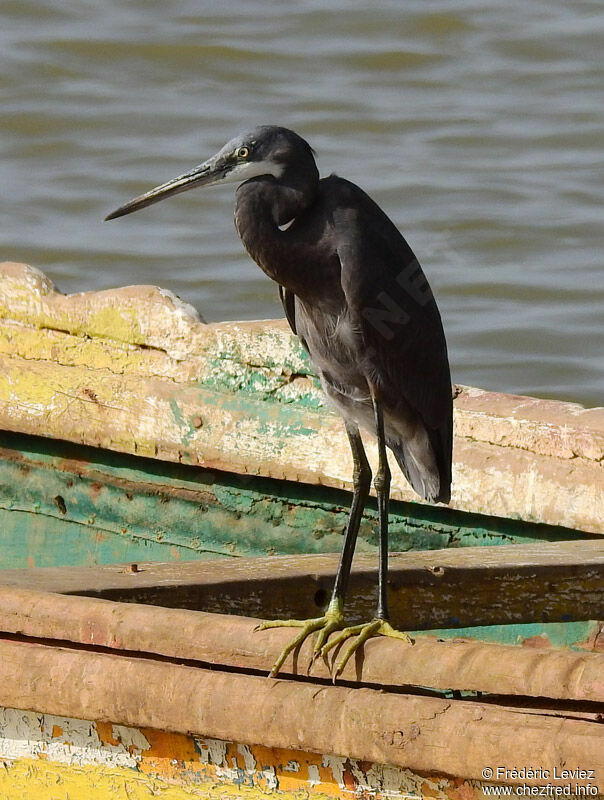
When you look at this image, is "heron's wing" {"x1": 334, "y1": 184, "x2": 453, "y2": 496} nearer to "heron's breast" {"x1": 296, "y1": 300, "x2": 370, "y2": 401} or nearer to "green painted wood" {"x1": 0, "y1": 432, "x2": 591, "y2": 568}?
"heron's breast" {"x1": 296, "y1": 300, "x2": 370, "y2": 401}

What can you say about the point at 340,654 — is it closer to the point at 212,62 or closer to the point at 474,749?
the point at 474,749

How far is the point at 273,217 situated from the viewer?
8.71 ft

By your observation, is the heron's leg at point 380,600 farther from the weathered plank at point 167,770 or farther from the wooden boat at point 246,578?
the weathered plank at point 167,770

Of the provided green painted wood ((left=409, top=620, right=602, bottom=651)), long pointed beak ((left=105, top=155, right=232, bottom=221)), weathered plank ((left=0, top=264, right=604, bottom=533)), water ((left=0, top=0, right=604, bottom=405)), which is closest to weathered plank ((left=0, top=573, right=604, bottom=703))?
long pointed beak ((left=105, top=155, right=232, bottom=221))

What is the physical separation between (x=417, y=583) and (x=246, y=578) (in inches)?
14.2

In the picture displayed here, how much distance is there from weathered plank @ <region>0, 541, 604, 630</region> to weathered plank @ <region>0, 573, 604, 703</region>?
0.76 ft

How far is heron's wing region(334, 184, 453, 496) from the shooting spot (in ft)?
8.59

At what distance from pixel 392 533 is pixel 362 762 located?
71.4 inches

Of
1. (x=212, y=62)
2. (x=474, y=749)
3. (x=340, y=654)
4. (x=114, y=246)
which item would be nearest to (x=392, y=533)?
(x=340, y=654)

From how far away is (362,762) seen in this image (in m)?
2.11

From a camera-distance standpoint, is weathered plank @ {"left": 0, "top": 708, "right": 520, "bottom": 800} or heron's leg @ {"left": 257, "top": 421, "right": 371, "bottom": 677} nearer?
weathered plank @ {"left": 0, "top": 708, "right": 520, "bottom": 800}

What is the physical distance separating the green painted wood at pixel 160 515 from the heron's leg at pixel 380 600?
2.97 feet

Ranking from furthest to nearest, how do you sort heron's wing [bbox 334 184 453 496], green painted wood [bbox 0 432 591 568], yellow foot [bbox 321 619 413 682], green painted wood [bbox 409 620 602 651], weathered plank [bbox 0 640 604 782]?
green painted wood [bbox 0 432 591 568] < green painted wood [bbox 409 620 602 651] < heron's wing [bbox 334 184 453 496] < yellow foot [bbox 321 619 413 682] < weathered plank [bbox 0 640 604 782]

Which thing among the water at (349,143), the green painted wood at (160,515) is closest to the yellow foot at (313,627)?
the green painted wood at (160,515)
